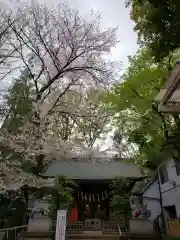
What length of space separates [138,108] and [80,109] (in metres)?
3.04

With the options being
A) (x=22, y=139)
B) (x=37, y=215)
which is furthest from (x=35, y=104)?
(x=37, y=215)

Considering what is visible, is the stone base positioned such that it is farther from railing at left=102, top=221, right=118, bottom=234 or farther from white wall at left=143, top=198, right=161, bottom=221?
white wall at left=143, top=198, right=161, bottom=221

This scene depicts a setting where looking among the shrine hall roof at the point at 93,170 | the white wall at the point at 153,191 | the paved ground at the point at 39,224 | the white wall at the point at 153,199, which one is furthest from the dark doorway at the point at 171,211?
the paved ground at the point at 39,224

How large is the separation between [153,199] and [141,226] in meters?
5.96

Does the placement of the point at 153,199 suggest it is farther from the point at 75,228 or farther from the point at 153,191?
the point at 75,228

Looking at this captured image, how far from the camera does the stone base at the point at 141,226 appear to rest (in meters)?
11.4

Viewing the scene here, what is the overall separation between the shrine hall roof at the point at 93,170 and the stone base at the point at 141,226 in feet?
12.3

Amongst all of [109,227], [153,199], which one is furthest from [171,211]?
[109,227]

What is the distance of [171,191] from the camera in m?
14.5

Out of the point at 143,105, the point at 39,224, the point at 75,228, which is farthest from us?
the point at 75,228

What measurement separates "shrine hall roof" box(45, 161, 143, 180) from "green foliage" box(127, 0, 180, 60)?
10.4m

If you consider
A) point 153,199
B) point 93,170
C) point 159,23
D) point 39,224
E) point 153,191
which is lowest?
point 39,224

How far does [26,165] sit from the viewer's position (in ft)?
32.4

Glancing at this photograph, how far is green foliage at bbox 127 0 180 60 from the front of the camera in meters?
5.78
